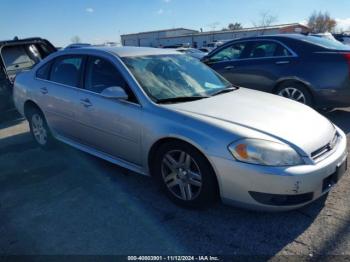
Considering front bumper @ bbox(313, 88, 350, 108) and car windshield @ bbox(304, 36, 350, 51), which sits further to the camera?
car windshield @ bbox(304, 36, 350, 51)

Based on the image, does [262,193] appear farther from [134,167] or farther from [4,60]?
[4,60]

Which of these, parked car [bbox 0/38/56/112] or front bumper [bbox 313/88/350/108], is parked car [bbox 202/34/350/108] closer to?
front bumper [bbox 313/88/350/108]

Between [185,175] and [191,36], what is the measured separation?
216 ft

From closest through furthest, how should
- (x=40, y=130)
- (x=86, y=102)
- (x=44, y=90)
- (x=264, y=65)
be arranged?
1. (x=86, y=102)
2. (x=44, y=90)
3. (x=40, y=130)
4. (x=264, y=65)

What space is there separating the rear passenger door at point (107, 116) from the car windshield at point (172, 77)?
0.21 meters

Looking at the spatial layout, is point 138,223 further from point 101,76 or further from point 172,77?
point 101,76

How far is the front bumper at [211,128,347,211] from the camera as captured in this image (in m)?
2.71

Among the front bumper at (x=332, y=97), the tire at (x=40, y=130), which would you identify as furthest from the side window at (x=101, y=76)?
the front bumper at (x=332, y=97)

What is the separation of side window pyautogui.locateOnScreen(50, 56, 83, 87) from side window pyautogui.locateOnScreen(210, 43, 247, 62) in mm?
3721

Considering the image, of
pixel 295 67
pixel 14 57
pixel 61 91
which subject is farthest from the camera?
pixel 14 57

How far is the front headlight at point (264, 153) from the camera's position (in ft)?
9.04

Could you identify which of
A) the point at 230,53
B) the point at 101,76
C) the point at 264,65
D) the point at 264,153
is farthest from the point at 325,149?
the point at 230,53

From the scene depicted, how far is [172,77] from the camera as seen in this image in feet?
12.8

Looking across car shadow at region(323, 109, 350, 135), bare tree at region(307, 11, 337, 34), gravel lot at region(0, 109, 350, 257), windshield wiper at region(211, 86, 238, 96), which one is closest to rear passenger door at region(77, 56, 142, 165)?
gravel lot at region(0, 109, 350, 257)
